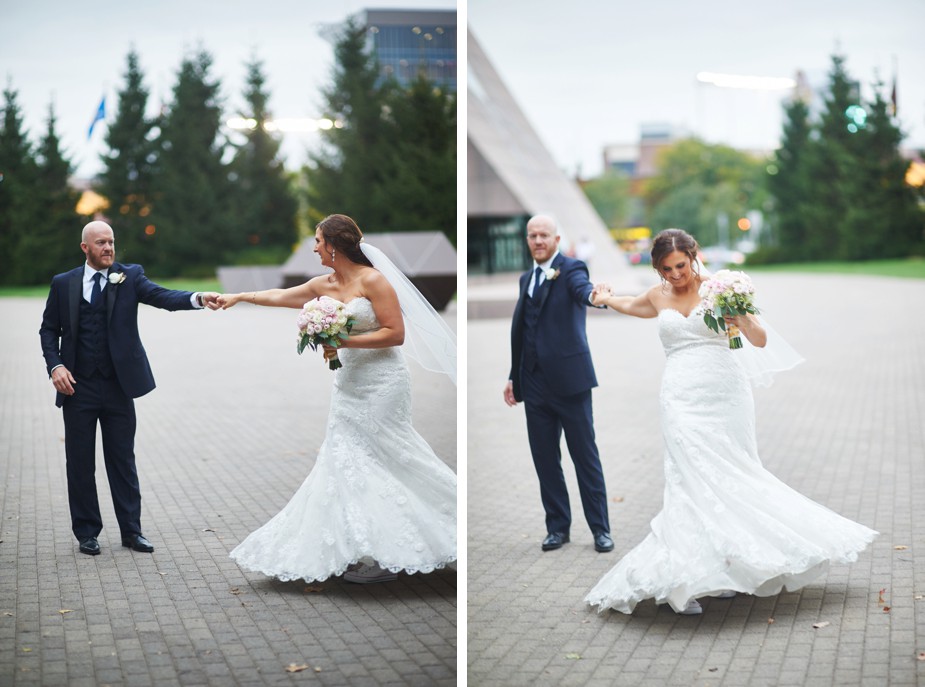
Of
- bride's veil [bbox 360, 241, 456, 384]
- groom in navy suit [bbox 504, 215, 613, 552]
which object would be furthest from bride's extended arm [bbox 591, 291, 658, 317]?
bride's veil [bbox 360, 241, 456, 384]

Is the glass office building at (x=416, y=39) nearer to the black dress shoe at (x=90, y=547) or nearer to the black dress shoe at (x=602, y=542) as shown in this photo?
the black dress shoe at (x=602, y=542)

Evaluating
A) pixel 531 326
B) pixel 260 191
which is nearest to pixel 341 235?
pixel 531 326

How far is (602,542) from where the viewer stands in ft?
23.1

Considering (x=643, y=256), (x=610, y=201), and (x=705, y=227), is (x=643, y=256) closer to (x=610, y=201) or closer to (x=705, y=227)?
(x=705, y=227)

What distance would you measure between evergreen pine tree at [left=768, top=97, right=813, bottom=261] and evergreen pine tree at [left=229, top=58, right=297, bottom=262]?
42.6ft

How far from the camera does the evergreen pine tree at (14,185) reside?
763 centimetres

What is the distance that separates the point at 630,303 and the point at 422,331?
121cm

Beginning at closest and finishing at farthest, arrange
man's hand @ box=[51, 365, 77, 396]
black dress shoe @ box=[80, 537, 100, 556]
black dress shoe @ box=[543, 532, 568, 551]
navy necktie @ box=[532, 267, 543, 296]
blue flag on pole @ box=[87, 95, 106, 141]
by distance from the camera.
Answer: man's hand @ box=[51, 365, 77, 396], black dress shoe @ box=[80, 537, 100, 556], navy necktie @ box=[532, 267, 543, 296], black dress shoe @ box=[543, 532, 568, 551], blue flag on pole @ box=[87, 95, 106, 141]

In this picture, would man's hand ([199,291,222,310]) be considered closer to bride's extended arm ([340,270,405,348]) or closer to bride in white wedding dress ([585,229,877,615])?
bride's extended arm ([340,270,405,348])

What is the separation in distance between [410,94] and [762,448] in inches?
235

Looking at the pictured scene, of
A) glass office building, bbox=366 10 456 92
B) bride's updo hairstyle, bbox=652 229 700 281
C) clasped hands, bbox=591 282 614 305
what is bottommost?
clasped hands, bbox=591 282 614 305

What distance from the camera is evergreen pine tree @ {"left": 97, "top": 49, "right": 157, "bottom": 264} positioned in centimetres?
850

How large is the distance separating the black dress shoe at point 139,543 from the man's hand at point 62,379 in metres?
1.03

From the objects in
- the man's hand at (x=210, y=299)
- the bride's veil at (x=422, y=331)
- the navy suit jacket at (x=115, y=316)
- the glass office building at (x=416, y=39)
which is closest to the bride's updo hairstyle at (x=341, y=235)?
the bride's veil at (x=422, y=331)
